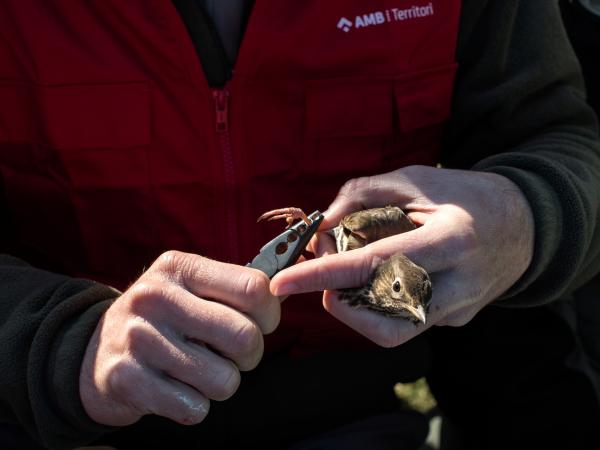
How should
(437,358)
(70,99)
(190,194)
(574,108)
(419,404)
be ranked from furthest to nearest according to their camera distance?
1. (419,404)
2. (437,358)
3. (574,108)
4. (190,194)
5. (70,99)

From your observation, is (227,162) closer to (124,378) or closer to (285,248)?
(285,248)

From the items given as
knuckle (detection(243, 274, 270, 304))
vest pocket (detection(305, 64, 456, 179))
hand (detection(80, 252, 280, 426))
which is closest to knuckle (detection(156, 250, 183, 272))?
hand (detection(80, 252, 280, 426))

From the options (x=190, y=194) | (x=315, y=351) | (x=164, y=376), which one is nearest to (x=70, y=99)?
(x=190, y=194)

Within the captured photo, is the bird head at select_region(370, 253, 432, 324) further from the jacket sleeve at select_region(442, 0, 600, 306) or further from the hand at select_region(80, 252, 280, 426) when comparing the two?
the jacket sleeve at select_region(442, 0, 600, 306)

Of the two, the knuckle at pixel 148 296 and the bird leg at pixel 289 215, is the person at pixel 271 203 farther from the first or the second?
the bird leg at pixel 289 215

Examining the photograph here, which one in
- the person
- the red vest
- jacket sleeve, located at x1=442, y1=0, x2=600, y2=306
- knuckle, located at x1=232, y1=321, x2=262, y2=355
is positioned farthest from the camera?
jacket sleeve, located at x1=442, y1=0, x2=600, y2=306

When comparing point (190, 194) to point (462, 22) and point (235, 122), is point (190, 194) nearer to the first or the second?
point (235, 122)

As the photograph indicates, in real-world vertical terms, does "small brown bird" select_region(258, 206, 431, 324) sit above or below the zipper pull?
below

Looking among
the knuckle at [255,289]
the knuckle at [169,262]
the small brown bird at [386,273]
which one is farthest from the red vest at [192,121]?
the knuckle at [255,289]
